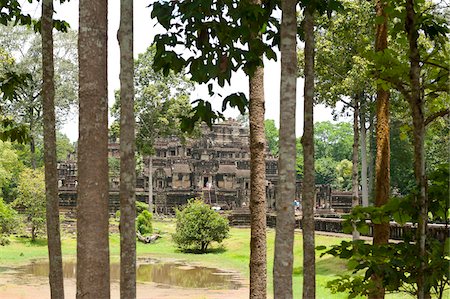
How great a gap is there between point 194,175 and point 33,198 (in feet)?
59.0

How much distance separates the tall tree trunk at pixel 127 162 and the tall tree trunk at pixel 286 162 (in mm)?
1052

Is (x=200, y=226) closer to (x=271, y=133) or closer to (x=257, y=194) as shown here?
(x=257, y=194)

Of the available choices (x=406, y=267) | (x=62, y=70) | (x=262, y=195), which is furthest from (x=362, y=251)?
(x=62, y=70)

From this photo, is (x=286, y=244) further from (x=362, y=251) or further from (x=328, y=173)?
(x=328, y=173)

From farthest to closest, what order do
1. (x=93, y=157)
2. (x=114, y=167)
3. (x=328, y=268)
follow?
(x=114, y=167), (x=328, y=268), (x=93, y=157)

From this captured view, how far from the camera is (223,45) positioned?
462cm

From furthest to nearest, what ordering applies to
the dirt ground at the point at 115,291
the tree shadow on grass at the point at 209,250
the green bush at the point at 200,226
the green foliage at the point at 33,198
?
the green foliage at the point at 33,198 → the tree shadow on grass at the point at 209,250 → the green bush at the point at 200,226 → the dirt ground at the point at 115,291

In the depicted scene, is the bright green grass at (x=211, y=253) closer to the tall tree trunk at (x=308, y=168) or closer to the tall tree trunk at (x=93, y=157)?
the tall tree trunk at (x=308, y=168)

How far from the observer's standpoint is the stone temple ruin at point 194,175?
45.0m

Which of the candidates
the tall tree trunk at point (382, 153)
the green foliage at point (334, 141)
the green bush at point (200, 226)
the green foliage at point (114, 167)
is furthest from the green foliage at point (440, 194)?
the green foliage at point (334, 141)

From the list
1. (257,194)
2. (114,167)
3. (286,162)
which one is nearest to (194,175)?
(114,167)

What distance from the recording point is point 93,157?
3.28m

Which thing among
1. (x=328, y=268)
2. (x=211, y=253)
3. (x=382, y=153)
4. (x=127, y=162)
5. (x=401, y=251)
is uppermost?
(x=382, y=153)

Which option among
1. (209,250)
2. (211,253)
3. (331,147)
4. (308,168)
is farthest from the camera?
(331,147)
